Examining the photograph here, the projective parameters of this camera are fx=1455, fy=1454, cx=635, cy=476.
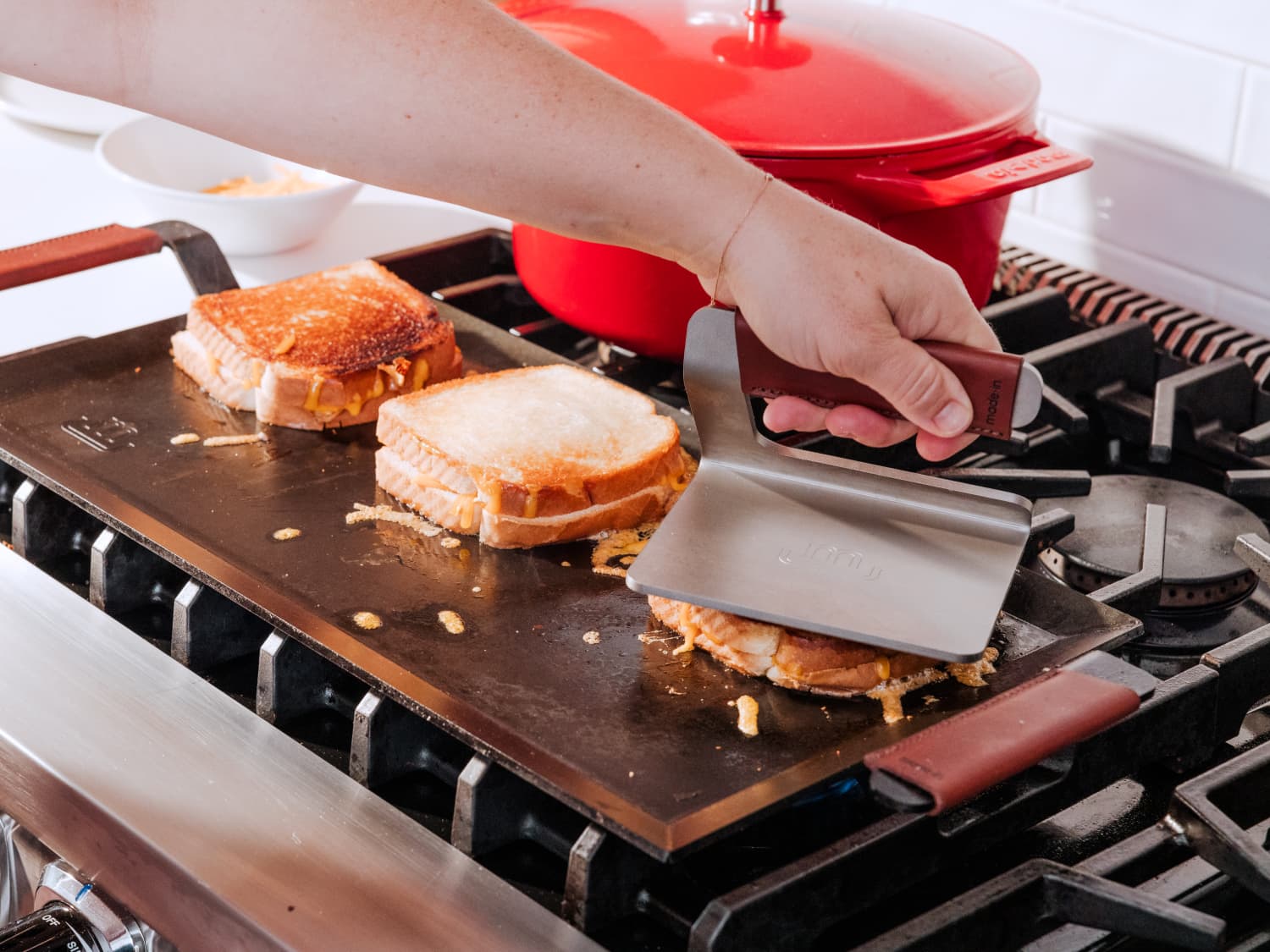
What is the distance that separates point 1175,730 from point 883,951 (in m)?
0.33

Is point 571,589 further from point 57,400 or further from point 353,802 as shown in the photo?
point 57,400

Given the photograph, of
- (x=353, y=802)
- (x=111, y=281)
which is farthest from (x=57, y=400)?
(x=353, y=802)

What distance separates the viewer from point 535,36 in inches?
37.2

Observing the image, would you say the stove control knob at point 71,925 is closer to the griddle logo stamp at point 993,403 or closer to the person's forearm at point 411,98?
the person's forearm at point 411,98

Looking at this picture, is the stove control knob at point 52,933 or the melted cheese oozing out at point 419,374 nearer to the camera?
the stove control knob at point 52,933

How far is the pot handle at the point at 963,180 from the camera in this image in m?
1.22

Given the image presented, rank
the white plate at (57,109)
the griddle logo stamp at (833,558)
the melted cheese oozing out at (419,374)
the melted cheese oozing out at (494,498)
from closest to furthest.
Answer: the griddle logo stamp at (833,558) → the melted cheese oozing out at (494,498) → the melted cheese oozing out at (419,374) → the white plate at (57,109)

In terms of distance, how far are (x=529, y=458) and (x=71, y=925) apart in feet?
1.68

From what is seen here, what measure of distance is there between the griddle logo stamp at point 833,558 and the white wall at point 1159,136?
31.4 inches

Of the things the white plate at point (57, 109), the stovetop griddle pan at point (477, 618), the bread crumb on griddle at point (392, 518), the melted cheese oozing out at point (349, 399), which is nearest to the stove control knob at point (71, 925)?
the stovetop griddle pan at point (477, 618)

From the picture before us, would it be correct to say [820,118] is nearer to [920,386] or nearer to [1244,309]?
[920,386]

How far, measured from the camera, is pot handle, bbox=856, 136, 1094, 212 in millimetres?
1225

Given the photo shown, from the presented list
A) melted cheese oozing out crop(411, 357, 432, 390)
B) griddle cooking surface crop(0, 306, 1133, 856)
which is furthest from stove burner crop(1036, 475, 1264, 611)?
melted cheese oozing out crop(411, 357, 432, 390)

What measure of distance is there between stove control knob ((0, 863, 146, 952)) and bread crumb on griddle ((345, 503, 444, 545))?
1.17 feet
